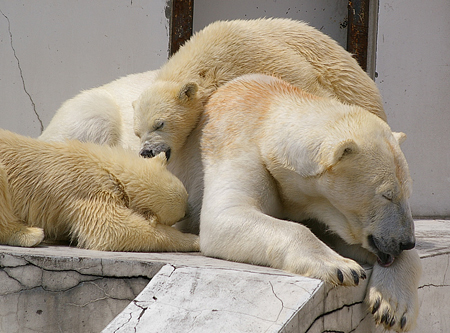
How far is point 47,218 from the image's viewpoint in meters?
3.08

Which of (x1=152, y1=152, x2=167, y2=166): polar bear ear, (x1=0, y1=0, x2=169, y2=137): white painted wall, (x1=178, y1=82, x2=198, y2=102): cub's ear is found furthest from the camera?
(x1=0, y1=0, x2=169, y2=137): white painted wall

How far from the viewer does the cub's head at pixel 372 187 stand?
8.53 feet

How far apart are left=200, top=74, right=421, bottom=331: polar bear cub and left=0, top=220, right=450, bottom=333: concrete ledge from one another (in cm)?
10

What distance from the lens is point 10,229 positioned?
2.95m

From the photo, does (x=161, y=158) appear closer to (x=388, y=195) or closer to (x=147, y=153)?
(x=147, y=153)

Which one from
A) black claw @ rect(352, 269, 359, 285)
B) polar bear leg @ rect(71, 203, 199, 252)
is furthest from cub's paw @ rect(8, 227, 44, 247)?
black claw @ rect(352, 269, 359, 285)

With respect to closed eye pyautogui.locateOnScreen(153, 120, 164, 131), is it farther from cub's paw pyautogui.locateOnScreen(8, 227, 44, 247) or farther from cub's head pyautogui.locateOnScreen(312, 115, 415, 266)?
cub's head pyautogui.locateOnScreen(312, 115, 415, 266)

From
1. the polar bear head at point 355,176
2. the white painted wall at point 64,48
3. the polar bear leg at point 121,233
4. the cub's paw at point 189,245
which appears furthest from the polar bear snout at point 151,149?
the white painted wall at point 64,48

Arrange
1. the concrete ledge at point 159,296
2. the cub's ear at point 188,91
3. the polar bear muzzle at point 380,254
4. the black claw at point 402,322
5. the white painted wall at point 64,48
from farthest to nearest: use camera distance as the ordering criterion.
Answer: the white painted wall at point 64,48 < the cub's ear at point 188,91 < the polar bear muzzle at point 380,254 < the black claw at point 402,322 < the concrete ledge at point 159,296

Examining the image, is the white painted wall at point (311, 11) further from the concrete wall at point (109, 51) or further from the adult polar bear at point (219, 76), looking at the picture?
the adult polar bear at point (219, 76)

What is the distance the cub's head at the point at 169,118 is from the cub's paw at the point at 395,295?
131 centimetres

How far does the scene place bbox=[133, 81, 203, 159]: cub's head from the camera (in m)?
3.42

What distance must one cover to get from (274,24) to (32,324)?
227 cm

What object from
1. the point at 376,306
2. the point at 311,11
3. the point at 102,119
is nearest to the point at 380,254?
the point at 376,306
